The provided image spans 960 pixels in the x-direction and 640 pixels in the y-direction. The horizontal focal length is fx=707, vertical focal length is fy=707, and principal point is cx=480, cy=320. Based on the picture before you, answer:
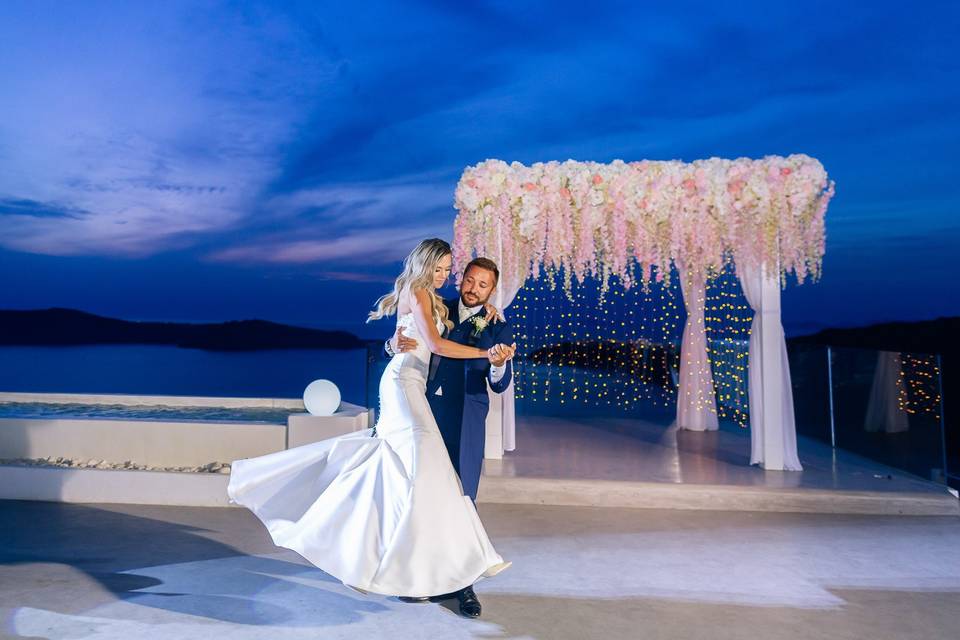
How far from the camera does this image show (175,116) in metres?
14.2

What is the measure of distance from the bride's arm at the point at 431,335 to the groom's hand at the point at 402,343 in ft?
0.23

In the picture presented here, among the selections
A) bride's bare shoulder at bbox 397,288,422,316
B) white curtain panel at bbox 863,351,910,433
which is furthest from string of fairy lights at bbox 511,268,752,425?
bride's bare shoulder at bbox 397,288,422,316

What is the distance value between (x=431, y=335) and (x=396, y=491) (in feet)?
2.52

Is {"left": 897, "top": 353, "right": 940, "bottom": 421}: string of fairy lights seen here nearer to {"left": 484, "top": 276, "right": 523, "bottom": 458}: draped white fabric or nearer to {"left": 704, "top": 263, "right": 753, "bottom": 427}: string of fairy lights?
{"left": 704, "top": 263, "right": 753, "bottom": 427}: string of fairy lights

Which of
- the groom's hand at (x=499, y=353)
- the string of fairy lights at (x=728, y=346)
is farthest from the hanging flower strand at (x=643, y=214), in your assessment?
the groom's hand at (x=499, y=353)

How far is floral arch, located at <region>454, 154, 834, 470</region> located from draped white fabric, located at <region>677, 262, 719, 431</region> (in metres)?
1.80

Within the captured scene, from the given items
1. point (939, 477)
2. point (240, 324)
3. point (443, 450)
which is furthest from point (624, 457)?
point (240, 324)

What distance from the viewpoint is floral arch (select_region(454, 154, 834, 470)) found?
20.6ft

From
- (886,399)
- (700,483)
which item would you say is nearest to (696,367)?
(886,399)

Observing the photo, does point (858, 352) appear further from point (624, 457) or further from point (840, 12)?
point (840, 12)

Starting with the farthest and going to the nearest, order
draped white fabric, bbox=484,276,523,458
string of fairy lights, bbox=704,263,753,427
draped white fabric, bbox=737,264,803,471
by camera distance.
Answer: string of fairy lights, bbox=704,263,753,427 → draped white fabric, bbox=484,276,523,458 → draped white fabric, bbox=737,264,803,471

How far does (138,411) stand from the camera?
812 cm

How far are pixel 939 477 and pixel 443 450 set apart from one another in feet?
15.9

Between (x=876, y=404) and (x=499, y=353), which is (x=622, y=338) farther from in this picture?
(x=499, y=353)
